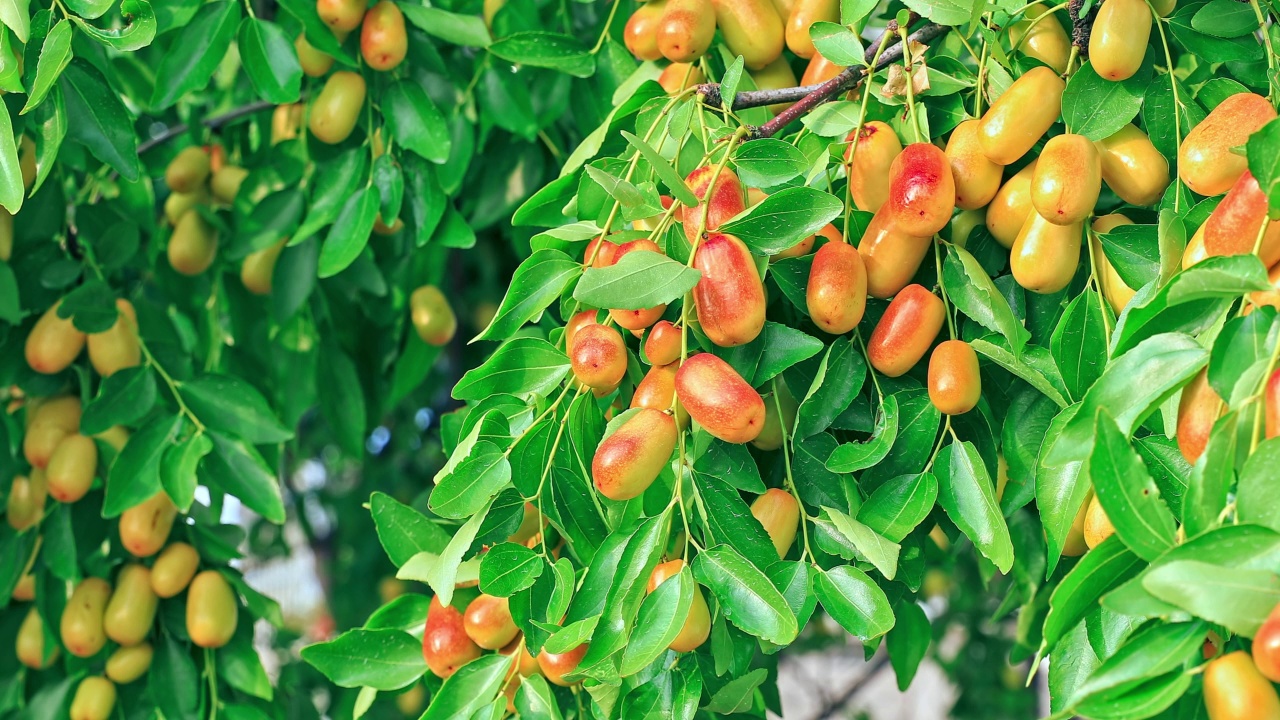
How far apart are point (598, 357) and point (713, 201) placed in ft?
0.47

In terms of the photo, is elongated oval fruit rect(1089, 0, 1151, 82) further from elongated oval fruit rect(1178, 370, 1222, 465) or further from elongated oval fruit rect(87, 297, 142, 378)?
elongated oval fruit rect(87, 297, 142, 378)

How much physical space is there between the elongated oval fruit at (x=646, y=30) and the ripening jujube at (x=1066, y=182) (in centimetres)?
38

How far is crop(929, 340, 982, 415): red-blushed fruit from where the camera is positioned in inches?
31.1

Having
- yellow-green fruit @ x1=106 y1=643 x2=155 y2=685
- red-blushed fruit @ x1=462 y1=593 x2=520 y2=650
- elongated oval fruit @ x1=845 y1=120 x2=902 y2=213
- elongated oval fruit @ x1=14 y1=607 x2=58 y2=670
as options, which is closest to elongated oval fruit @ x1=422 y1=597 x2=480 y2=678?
red-blushed fruit @ x1=462 y1=593 x2=520 y2=650

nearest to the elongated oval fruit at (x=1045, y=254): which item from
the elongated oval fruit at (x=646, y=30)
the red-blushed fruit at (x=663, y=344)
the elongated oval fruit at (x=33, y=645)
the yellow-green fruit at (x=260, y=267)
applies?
the red-blushed fruit at (x=663, y=344)

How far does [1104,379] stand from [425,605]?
0.63m

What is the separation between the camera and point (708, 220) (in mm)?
818

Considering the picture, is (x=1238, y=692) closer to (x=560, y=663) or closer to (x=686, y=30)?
(x=560, y=663)

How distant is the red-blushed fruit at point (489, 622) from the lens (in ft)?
2.93

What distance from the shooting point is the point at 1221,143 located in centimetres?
72

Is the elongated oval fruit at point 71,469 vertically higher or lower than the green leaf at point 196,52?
lower

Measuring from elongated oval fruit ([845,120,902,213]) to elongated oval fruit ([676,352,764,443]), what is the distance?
0.20 m

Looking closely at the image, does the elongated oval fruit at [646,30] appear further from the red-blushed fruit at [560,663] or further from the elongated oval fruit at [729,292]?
the red-blushed fruit at [560,663]

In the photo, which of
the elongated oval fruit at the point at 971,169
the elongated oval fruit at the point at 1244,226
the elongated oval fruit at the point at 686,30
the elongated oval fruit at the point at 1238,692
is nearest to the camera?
the elongated oval fruit at the point at 1238,692
